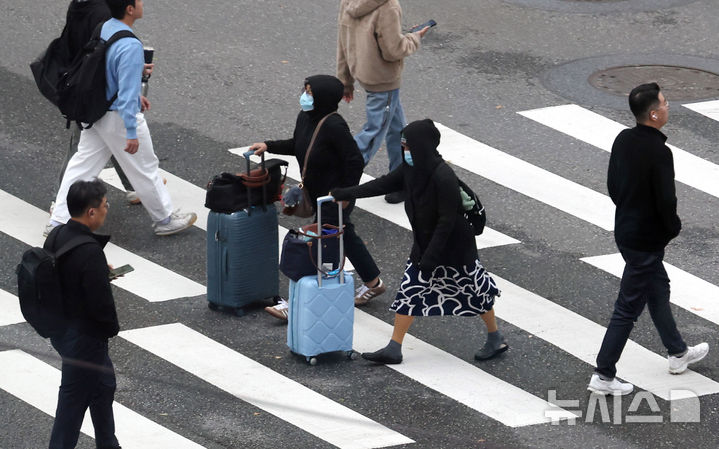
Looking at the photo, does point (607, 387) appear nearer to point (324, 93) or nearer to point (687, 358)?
point (687, 358)

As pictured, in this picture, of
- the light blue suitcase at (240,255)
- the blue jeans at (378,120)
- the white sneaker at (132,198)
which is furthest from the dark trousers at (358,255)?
the white sneaker at (132,198)

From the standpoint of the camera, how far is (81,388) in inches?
269

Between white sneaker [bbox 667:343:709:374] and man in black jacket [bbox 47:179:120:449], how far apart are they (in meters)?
3.58

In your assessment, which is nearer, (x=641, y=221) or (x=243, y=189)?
(x=641, y=221)

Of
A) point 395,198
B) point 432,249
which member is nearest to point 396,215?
point 395,198

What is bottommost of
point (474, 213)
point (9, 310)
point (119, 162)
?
point (9, 310)

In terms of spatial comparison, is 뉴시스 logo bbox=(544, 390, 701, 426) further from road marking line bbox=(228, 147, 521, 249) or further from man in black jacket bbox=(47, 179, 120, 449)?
man in black jacket bbox=(47, 179, 120, 449)

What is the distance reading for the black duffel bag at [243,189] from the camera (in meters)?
8.87

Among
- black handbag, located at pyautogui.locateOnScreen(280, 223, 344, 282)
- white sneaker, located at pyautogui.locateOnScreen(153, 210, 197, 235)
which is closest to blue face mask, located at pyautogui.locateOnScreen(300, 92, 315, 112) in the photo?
black handbag, located at pyautogui.locateOnScreen(280, 223, 344, 282)

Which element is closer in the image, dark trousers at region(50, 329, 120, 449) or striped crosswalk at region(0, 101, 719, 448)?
dark trousers at region(50, 329, 120, 449)

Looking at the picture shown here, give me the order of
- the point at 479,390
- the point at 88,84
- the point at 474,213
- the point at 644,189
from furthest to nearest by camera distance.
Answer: the point at 88,84 → the point at 474,213 → the point at 479,390 → the point at 644,189

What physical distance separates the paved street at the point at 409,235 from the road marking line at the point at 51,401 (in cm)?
2

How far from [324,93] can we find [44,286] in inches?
110

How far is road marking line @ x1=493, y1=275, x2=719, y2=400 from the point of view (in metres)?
8.23
